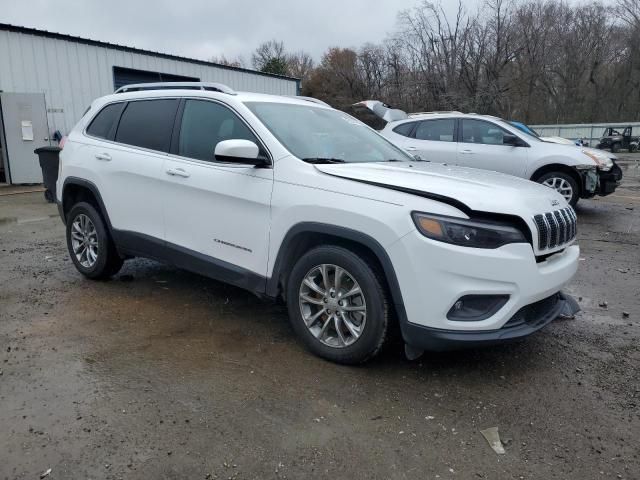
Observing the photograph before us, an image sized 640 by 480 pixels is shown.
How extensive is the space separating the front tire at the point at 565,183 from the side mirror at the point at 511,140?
2.33 feet

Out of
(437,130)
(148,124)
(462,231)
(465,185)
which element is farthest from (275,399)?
(437,130)

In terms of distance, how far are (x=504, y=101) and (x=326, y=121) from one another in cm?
3960

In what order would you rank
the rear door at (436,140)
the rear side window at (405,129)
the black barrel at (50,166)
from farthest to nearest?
1. the rear side window at (405,129)
2. the rear door at (436,140)
3. the black barrel at (50,166)

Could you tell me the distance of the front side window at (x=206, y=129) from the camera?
12.9 feet

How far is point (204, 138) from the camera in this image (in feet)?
13.5

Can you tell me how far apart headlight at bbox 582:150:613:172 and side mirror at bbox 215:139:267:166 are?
23.6 ft

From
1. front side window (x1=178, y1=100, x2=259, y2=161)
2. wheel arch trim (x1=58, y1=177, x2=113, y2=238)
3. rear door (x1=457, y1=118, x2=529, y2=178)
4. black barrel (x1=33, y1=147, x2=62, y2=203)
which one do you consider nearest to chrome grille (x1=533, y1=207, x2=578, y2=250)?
front side window (x1=178, y1=100, x2=259, y2=161)

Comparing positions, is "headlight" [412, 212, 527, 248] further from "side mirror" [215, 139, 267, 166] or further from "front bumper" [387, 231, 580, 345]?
"side mirror" [215, 139, 267, 166]

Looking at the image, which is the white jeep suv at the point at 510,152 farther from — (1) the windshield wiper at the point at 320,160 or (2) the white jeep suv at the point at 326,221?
(1) the windshield wiper at the point at 320,160

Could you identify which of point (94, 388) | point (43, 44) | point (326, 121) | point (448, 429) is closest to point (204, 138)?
point (326, 121)

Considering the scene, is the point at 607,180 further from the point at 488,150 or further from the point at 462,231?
the point at 462,231

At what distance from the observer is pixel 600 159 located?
871cm

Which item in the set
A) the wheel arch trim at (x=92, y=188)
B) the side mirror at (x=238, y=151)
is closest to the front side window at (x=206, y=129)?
the side mirror at (x=238, y=151)

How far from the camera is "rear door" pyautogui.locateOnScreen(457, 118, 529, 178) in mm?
8977
